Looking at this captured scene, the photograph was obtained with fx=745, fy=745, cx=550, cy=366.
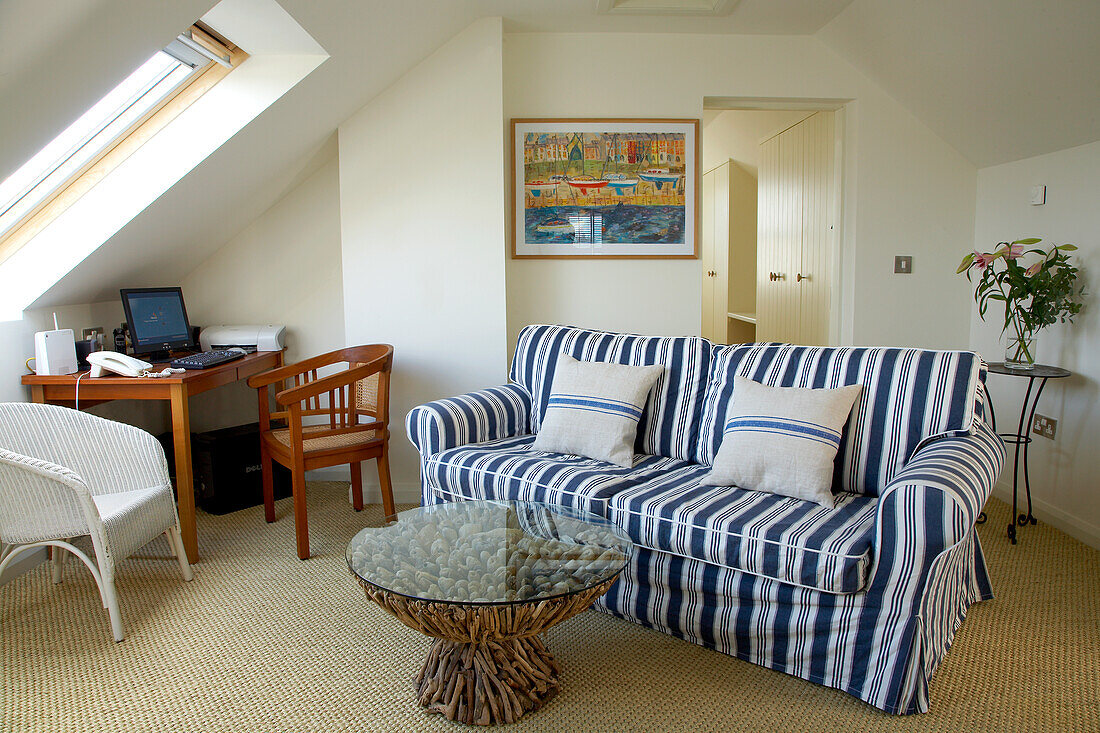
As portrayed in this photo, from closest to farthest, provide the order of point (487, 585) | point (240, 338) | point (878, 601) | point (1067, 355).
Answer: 1. point (487, 585)
2. point (878, 601)
3. point (1067, 355)
4. point (240, 338)

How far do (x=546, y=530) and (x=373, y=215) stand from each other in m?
2.12

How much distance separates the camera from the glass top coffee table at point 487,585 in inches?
65.2

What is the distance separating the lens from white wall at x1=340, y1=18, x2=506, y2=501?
3480mm

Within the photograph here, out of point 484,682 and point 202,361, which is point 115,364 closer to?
point 202,361

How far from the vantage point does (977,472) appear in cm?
195

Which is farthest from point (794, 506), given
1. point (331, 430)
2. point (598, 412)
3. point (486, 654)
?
point (331, 430)

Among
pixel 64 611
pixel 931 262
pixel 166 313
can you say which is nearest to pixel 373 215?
pixel 166 313

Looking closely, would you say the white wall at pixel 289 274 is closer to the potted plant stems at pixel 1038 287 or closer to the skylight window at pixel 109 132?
the skylight window at pixel 109 132

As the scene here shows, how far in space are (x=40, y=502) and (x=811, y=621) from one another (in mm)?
2241

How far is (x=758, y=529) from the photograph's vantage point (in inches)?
78.3

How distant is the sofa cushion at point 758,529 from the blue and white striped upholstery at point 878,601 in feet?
0.16

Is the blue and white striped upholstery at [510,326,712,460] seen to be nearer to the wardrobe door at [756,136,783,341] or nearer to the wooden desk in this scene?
the wooden desk

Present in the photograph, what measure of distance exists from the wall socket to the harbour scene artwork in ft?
5.83

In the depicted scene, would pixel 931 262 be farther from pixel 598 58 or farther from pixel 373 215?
pixel 373 215
